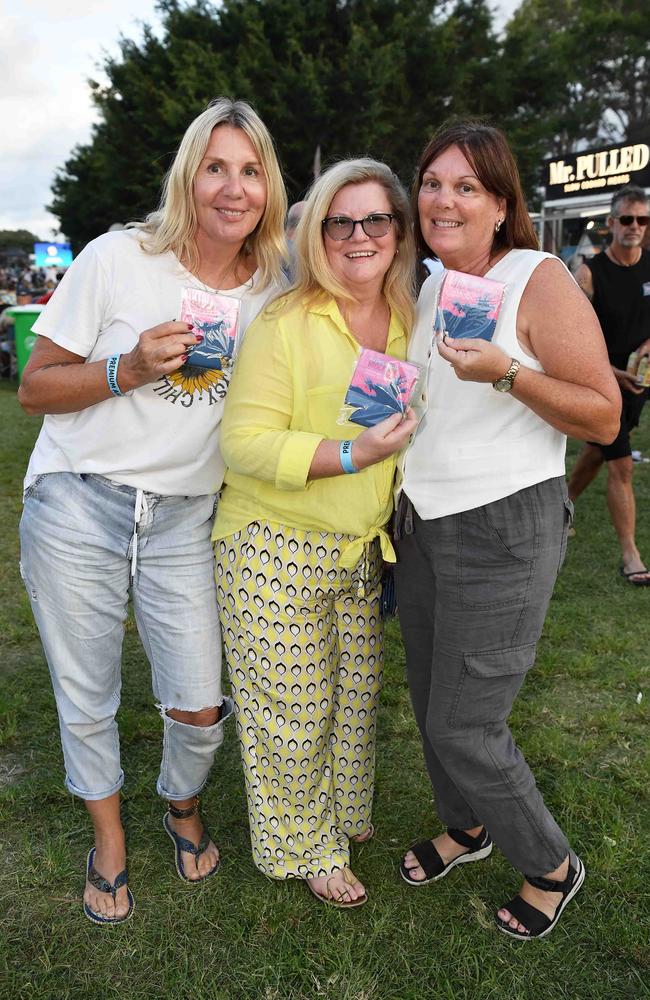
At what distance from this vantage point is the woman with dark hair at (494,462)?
1840mm

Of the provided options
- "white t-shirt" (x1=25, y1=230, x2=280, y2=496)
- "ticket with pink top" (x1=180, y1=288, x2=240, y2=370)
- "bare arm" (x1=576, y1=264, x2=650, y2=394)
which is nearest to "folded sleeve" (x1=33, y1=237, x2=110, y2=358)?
"white t-shirt" (x1=25, y1=230, x2=280, y2=496)

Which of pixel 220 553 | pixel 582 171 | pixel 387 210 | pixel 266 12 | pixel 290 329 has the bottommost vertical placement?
pixel 220 553

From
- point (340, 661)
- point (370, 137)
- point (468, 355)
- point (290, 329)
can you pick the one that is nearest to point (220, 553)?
point (340, 661)

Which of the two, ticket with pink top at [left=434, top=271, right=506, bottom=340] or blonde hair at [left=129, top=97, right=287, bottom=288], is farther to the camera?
blonde hair at [left=129, top=97, right=287, bottom=288]

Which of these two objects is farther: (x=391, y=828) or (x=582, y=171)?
(x=582, y=171)

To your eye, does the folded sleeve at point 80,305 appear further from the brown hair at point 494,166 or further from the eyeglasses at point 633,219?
the eyeglasses at point 633,219

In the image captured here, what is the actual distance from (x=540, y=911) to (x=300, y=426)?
4.83 feet

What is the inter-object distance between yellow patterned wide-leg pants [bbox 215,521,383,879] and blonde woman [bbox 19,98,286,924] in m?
0.12

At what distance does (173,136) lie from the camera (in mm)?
24656

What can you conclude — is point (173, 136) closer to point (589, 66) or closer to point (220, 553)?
point (589, 66)

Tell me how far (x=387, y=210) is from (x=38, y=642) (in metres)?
2.97

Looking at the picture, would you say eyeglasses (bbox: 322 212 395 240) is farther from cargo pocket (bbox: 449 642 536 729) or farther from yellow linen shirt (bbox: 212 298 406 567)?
cargo pocket (bbox: 449 642 536 729)

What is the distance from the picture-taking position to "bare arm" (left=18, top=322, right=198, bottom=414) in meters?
1.94

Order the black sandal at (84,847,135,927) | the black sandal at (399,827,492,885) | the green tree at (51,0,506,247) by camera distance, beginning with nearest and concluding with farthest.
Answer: the black sandal at (84,847,135,927), the black sandal at (399,827,492,885), the green tree at (51,0,506,247)
